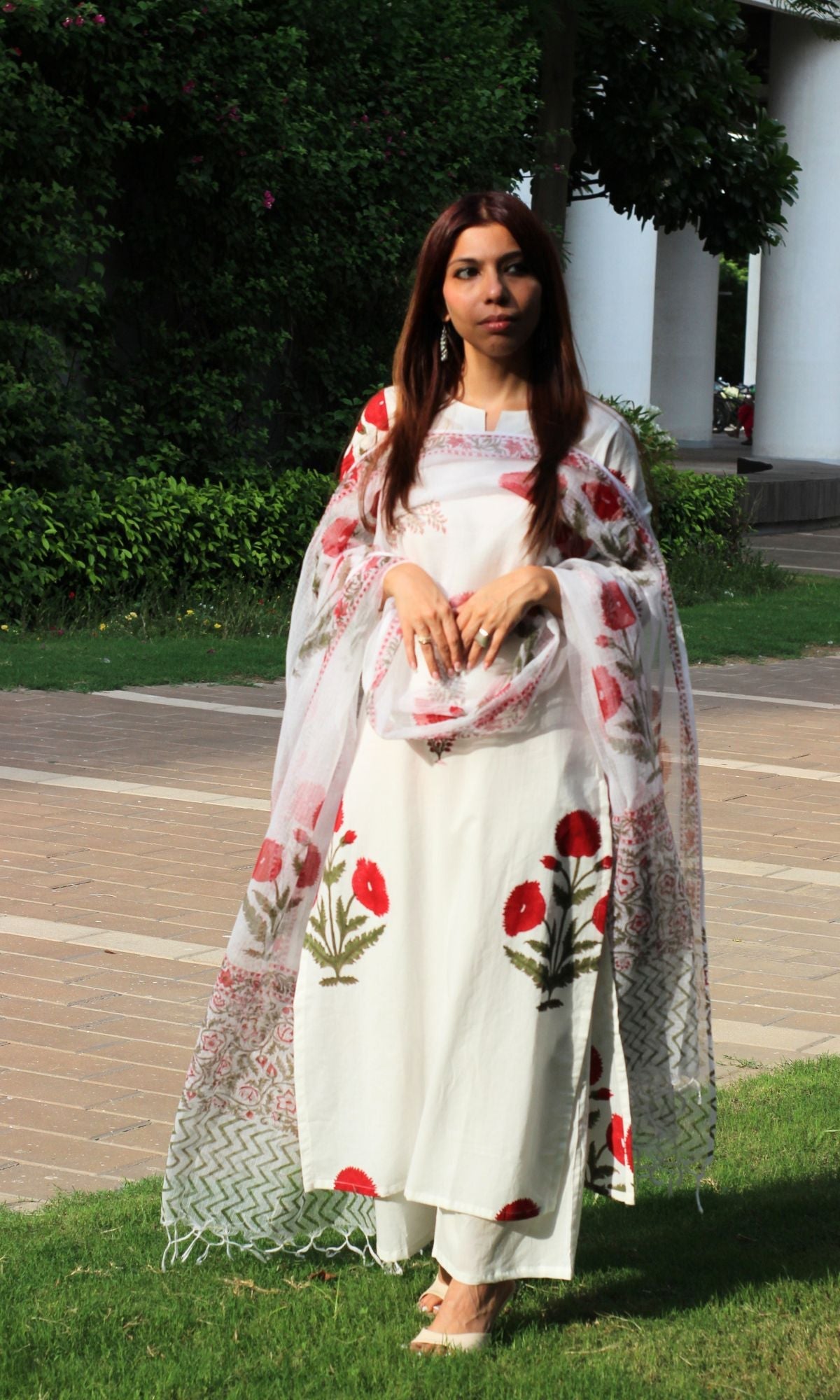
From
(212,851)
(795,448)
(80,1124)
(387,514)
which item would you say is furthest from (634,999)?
(795,448)

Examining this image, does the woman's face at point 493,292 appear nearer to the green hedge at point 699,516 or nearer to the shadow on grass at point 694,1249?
the shadow on grass at point 694,1249

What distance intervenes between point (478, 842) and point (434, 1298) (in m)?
0.83

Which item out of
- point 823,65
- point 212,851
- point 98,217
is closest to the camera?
point 212,851

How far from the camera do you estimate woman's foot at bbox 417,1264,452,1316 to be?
3285mm

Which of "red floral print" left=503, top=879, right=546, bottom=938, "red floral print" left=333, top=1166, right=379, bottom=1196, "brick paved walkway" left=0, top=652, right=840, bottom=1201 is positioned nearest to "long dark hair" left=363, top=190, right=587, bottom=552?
"red floral print" left=503, top=879, right=546, bottom=938

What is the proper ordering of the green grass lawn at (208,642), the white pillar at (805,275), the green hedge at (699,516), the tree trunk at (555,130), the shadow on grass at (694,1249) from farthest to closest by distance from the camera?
the white pillar at (805,275) → the green hedge at (699,516) → the tree trunk at (555,130) → the green grass lawn at (208,642) → the shadow on grass at (694,1249)

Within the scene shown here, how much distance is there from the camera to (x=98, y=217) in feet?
45.9

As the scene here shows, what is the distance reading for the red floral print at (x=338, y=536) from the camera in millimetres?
3336

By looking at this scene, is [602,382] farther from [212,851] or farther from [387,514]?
[387,514]

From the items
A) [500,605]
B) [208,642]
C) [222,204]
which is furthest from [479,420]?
[222,204]

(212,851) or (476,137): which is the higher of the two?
(476,137)

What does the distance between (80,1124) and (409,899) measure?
1.52 m

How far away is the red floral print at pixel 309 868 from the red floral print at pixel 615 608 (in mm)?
618

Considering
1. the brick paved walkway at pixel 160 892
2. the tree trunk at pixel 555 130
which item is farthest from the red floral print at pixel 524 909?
the tree trunk at pixel 555 130
